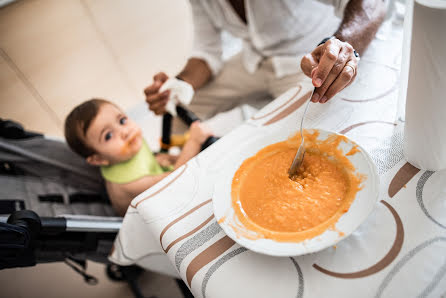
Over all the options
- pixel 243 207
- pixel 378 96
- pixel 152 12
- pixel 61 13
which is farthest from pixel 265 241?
pixel 152 12

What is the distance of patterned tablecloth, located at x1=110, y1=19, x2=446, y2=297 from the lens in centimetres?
49

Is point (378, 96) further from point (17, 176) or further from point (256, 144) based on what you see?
point (17, 176)

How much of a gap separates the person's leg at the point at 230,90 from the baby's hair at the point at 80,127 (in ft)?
1.66

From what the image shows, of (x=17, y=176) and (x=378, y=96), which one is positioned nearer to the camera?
(x=378, y=96)

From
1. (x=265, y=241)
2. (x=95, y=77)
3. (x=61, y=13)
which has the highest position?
(x=61, y=13)

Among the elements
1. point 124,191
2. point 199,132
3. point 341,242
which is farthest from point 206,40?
point 341,242

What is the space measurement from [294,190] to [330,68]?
292mm

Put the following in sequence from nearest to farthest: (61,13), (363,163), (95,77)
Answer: (363,163), (61,13), (95,77)

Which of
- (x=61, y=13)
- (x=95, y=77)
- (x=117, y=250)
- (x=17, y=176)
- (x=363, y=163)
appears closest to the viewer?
(x=363, y=163)

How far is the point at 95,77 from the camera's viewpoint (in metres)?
2.57

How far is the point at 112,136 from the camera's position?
4.04 ft

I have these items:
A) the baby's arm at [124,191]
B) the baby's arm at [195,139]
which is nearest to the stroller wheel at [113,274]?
the baby's arm at [124,191]

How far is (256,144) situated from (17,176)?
890 millimetres

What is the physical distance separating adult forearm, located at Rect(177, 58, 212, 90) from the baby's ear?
19.4 inches
